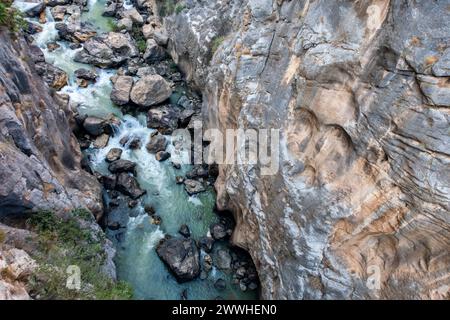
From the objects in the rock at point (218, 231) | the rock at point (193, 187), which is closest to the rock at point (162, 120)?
the rock at point (193, 187)

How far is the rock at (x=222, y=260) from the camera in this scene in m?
14.1

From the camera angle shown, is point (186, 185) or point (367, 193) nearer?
point (367, 193)

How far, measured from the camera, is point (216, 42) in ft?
60.5

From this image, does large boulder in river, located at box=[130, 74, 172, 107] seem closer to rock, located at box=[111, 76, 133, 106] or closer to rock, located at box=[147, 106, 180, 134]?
rock, located at box=[111, 76, 133, 106]

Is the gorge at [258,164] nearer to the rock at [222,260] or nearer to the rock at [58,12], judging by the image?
the rock at [222,260]

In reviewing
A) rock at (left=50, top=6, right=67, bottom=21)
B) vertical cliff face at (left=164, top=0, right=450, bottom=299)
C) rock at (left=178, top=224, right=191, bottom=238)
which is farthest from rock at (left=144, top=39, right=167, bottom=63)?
rock at (left=178, top=224, right=191, bottom=238)

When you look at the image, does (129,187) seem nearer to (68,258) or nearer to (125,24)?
(68,258)

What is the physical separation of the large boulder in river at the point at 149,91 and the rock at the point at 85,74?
285cm

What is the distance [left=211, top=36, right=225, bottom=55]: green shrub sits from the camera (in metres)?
18.0

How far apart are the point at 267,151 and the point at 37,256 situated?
25.2 feet

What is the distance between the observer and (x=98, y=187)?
48.8 feet
